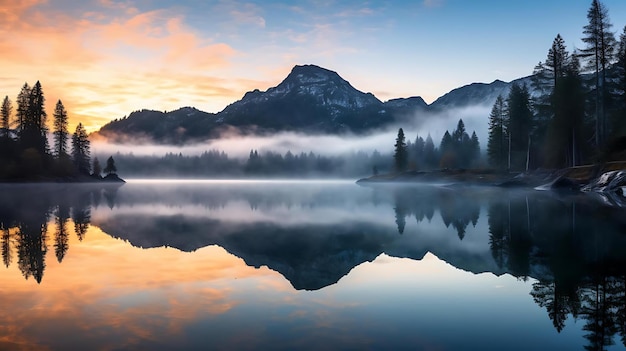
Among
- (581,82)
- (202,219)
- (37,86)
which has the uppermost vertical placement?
(37,86)

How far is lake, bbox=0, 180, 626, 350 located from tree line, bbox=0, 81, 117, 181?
345ft

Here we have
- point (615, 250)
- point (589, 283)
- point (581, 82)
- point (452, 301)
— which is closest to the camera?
point (452, 301)

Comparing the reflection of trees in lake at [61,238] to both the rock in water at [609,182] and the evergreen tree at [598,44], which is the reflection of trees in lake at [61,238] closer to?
the rock in water at [609,182]

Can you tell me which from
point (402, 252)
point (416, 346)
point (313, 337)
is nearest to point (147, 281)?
point (313, 337)

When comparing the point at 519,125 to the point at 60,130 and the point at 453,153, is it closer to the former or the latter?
the point at 453,153

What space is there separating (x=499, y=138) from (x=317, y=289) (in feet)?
355

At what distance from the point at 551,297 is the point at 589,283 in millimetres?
1989

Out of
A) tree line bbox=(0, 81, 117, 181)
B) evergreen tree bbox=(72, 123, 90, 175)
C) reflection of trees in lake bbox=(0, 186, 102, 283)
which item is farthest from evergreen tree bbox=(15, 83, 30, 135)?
reflection of trees in lake bbox=(0, 186, 102, 283)

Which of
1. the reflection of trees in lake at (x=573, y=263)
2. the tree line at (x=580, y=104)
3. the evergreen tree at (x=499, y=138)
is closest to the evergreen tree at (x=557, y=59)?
the tree line at (x=580, y=104)

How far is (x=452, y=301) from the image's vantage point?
11.5 m

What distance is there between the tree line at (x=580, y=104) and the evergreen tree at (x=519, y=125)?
0.70 ft

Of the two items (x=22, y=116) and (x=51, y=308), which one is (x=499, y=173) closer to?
(x=51, y=308)

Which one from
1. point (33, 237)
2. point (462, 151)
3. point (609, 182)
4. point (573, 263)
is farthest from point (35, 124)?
point (462, 151)

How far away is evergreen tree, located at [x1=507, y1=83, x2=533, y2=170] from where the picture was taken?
95625 millimetres
